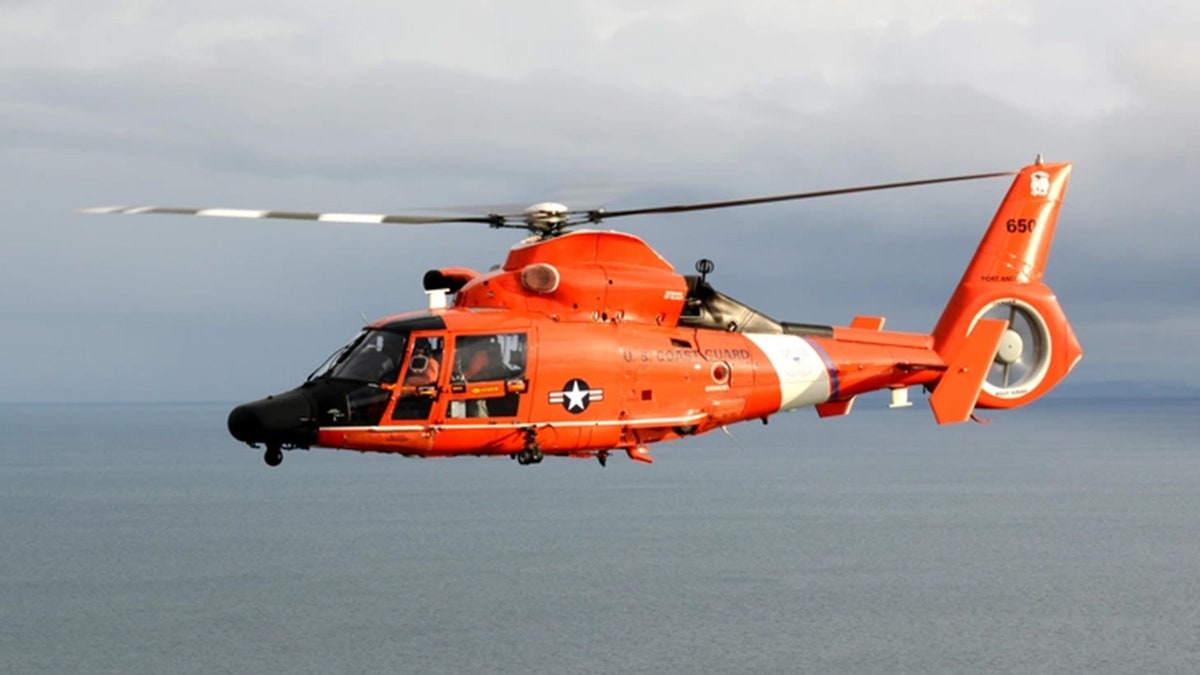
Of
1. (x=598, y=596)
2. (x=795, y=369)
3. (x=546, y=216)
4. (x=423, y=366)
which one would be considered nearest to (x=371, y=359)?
(x=423, y=366)

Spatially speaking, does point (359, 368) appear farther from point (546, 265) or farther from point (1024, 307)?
point (1024, 307)

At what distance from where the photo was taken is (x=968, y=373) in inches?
896

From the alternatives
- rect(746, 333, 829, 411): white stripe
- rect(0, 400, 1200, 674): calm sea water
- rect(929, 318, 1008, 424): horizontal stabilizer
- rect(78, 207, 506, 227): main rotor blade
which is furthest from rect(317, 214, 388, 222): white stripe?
rect(0, 400, 1200, 674): calm sea water

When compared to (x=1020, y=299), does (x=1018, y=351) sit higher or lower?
lower

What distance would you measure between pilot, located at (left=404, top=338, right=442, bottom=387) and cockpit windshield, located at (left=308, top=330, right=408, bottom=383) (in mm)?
167

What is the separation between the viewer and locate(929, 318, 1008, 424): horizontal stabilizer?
2262cm

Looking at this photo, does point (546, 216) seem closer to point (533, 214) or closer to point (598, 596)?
point (533, 214)

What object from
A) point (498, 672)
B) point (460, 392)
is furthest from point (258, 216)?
point (498, 672)

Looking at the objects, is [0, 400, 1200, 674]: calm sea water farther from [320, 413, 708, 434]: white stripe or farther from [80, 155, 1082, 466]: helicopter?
[320, 413, 708, 434]: white stripe

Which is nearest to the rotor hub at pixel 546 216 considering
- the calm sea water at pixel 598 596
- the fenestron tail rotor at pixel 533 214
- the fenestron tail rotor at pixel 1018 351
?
the fenestron tail rotor at pixel 533 214

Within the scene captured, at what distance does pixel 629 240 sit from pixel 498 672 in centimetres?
11266

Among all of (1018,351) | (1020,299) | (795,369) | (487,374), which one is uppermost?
(1020,299)

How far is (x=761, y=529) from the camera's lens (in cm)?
18450

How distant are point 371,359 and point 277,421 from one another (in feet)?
5.10
